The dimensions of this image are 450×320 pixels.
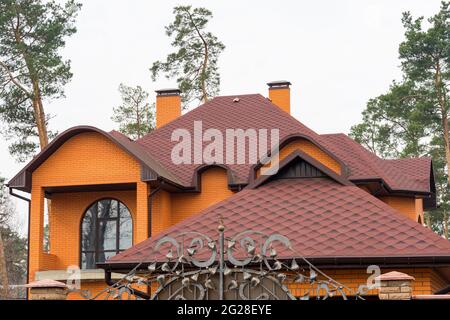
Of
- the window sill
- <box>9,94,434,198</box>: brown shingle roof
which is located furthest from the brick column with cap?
the window sill

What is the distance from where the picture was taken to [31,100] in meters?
27.2

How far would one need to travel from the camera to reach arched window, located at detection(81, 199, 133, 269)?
17578 millimetres

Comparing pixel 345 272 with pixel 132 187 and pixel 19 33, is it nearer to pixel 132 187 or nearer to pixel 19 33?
pixel 132 187

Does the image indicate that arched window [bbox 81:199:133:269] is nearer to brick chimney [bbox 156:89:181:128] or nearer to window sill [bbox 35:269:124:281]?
window sill [bbox 35:269:124:281]

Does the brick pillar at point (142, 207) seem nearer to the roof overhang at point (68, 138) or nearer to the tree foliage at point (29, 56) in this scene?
the roof overhang at point (68, 138)

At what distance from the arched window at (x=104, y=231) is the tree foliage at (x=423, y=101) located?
1623 cm

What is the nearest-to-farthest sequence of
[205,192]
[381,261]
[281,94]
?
[381,261], [205,192], [281,94]

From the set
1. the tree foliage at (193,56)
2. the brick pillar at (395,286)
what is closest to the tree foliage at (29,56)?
the tree foliage at (193,56)

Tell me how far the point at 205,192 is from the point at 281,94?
4.09 metres

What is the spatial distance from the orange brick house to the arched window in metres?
0.02

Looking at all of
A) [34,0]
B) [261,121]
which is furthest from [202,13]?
[261,121]

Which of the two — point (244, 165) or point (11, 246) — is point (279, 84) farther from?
point (11, 246)

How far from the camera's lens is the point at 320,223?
1284 centimetres

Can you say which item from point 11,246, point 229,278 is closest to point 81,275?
point 229,278
